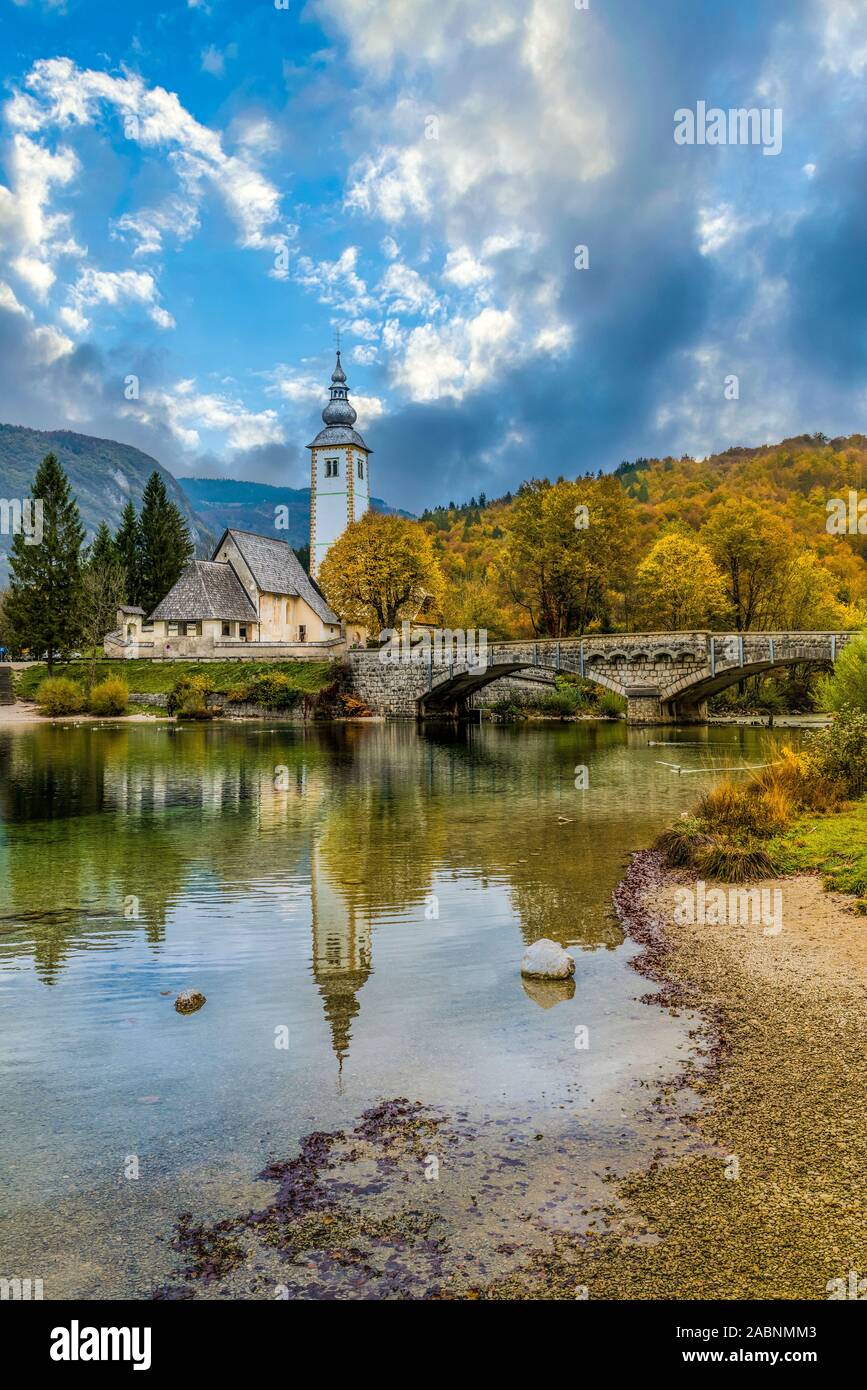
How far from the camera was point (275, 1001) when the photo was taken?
376 inches

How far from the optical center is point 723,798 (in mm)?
17172

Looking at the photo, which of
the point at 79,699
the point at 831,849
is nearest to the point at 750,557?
the point at 79,699

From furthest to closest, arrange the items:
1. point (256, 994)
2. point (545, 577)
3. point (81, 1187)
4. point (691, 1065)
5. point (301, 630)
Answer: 1. point (301, 630)
2. point (545, 577)
3. point (256, 994)
4. point (691, 1065)
5. point (81, 1187)

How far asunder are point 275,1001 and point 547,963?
2903mm

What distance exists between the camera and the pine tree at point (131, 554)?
311 ft

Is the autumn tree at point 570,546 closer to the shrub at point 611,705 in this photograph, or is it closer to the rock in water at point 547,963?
the shrub at point 611,705

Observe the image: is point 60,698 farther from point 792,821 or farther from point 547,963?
point 547,963

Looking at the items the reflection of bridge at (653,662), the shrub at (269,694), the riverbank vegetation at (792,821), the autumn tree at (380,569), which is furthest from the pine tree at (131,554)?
the riverbank vegetation at (792,821)

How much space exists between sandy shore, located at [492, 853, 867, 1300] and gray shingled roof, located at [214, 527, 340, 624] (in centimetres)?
7936

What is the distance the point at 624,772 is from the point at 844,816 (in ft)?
49.3

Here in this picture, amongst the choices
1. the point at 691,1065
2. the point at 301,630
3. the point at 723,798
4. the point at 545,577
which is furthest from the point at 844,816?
the point at 301,630

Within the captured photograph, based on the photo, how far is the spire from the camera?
10862cm

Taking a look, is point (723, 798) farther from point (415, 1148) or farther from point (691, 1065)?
point (415, 1148)

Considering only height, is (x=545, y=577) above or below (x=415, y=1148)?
above
